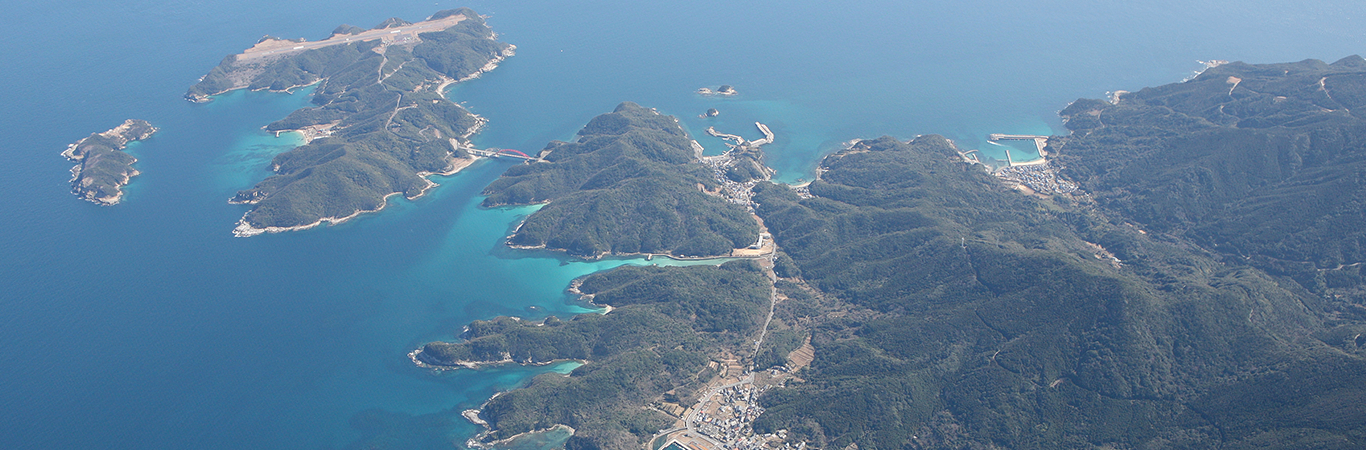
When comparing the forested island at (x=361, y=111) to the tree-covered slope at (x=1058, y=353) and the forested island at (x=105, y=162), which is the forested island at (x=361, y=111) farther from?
the tree-covered slope at (x=1058, y=353)

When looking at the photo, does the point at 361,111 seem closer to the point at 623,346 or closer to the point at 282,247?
the point at 282,247

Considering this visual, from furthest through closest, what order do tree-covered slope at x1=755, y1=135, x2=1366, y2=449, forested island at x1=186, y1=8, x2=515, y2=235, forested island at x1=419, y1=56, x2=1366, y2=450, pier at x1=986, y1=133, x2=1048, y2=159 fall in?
1. pier at x1=986, y1=133, x2=1048, y2=159
2. forested island at x1=186, y1=8, x2=515, y2=235
3. forested island at x1=419, y1=56, x2=1366, y2=450
4. tree-covered slope at x1=755, y1=135, x2=1366, y2=449

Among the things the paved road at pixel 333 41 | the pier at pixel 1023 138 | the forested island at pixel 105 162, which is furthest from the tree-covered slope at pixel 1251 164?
the forested island at pixel 105 162

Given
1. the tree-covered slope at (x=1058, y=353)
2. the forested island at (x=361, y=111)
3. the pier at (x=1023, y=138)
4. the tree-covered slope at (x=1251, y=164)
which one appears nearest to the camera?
the tree-covered slope at (x=1058, y=353)

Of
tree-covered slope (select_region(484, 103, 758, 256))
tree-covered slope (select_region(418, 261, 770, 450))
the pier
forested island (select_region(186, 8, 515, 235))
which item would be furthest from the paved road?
the pier

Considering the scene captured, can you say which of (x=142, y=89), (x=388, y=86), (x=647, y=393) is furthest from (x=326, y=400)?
(x=142, y=89)

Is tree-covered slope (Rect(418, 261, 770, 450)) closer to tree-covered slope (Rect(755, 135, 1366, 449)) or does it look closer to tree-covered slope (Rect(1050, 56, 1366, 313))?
tree-covered slope (Rect(755, 135, 1366, 449))
